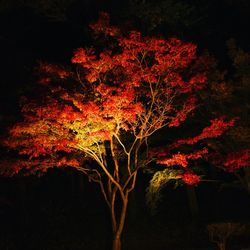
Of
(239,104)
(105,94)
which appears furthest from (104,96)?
(239,104)

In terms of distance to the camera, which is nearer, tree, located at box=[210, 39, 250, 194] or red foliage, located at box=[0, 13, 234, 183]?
red foliage, located at box=[0, 13, 234, 183]

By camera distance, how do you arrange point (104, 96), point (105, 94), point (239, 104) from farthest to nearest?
point (239, 104) → point (104, 96) → point (105, 94)

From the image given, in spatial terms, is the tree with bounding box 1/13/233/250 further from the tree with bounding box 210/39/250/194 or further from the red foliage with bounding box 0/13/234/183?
the tree with bounding box 210/39/250/194

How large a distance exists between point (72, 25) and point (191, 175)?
26.3 feet

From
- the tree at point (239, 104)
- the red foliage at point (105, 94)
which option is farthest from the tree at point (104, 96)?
the tree at point (239, 104)

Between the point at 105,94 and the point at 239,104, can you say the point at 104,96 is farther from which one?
the point at 239,104

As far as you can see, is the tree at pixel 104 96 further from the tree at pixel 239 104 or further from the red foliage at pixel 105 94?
the tree at pixel 239 104

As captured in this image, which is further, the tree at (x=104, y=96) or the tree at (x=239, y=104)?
the tree at (x=239, y=104)

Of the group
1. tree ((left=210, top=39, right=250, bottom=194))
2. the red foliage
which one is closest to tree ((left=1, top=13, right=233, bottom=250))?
the red foliage

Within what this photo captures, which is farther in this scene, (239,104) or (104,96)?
(239,104)

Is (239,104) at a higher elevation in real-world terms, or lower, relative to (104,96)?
higher

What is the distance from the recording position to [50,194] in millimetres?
21875

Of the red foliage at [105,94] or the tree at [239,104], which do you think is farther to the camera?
the tree at [239,104]

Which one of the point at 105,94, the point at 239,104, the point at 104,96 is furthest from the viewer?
the point at 239,104
